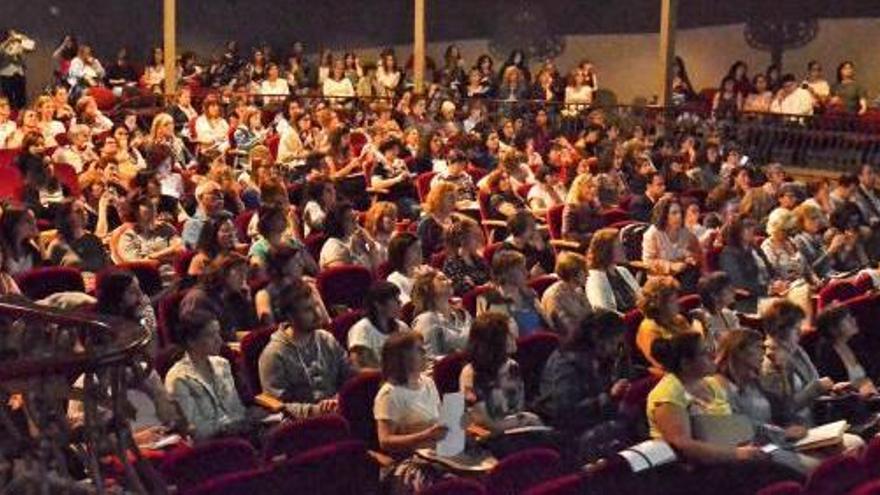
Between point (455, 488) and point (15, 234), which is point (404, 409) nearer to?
point (455, 488)

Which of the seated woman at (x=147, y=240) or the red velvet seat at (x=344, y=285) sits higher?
the seated woman at (x=147, y=240)

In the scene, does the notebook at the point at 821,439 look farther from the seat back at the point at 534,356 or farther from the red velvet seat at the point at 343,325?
the red velvet seat at the point at 343,325

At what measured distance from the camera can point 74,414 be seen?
5035 mm

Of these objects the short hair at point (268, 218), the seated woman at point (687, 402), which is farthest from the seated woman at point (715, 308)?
the short hair at point (268, 218)

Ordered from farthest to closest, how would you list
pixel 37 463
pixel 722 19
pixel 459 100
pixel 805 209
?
pixel 722 19 → pixel 459 100 → pixel 805 209 → pixel 37 463

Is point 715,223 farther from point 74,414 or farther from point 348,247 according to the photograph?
point 74,414

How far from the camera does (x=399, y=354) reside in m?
5.46

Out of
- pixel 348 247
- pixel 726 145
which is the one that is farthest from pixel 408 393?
pixel 726 145

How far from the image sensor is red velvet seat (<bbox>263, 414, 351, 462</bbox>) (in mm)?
4961

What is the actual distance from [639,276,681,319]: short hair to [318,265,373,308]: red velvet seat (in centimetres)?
157

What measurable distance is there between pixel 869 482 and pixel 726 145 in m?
10.2

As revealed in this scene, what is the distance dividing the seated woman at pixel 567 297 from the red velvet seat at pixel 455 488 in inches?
113

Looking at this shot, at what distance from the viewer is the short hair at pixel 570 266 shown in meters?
7.30

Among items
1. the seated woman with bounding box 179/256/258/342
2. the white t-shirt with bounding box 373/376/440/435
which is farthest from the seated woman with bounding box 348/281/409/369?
the white t-shirt with bounding box 373/376/440/435
